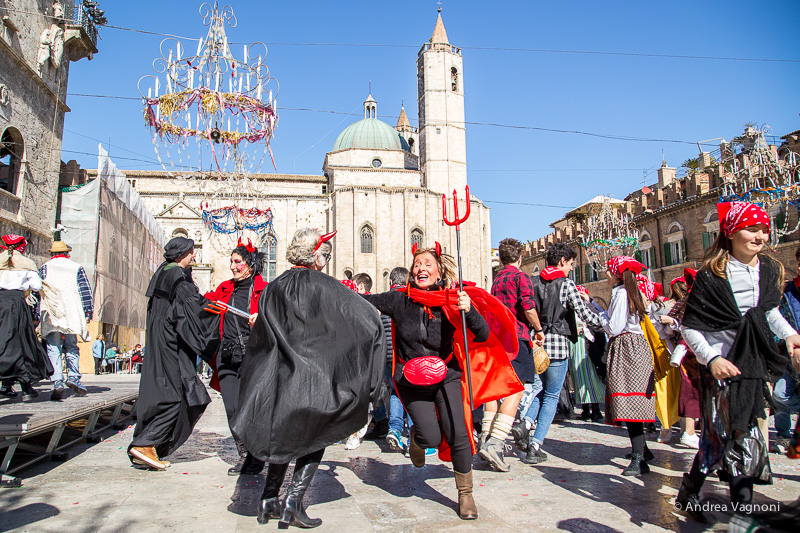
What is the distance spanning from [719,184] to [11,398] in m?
28.1

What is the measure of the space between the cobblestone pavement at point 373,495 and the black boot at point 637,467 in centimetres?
7

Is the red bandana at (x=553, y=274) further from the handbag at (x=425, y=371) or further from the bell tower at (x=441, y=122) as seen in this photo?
the bell tower at (x=441, y=122)

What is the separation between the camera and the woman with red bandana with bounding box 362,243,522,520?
11.0ft

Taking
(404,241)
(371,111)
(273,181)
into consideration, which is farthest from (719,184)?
(371,111)

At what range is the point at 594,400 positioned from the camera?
754 cm

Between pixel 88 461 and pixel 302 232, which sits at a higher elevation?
pixel 302 232

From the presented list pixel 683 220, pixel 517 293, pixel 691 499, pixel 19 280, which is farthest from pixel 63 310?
pixel 683 220

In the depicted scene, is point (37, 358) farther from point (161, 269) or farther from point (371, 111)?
point (371, 111)

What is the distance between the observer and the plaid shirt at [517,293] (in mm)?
4890

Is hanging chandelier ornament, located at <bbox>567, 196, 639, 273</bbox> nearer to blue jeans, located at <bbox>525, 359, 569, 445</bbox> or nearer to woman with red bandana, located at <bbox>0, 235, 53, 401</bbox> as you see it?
blue jeans, located at <bbox>525, 359, 569, 445</bbox>

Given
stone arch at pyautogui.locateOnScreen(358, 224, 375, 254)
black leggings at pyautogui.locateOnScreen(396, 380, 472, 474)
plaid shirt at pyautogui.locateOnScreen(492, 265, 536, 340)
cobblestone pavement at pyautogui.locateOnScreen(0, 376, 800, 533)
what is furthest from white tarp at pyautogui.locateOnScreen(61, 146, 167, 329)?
stone arch at pyautogui.locateOnScreen(358, 224, 375, 254)

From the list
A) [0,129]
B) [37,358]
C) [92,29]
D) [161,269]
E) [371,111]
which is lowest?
[37,358]

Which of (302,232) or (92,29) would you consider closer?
(302,232)

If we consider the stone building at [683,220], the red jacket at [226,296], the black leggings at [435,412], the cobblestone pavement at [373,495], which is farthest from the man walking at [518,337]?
the stone building at [683,220]
